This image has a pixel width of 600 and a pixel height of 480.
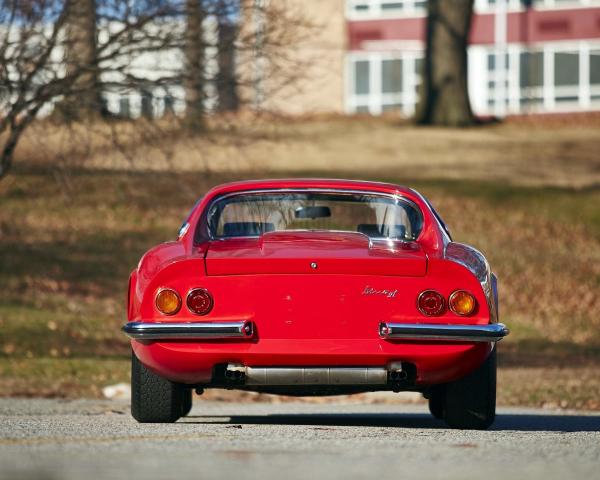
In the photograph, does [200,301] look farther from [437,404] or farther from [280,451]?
[437,404]

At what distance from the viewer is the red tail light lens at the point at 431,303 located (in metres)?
7.76

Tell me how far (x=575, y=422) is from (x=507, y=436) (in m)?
2.51

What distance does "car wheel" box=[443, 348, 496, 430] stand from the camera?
8.34 m

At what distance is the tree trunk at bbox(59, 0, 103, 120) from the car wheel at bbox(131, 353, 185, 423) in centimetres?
772

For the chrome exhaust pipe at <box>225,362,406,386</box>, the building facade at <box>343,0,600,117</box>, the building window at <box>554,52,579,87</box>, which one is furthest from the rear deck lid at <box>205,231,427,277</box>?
the building window at <box>554,52,579,87</box>

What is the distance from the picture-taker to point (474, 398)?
8.42 m

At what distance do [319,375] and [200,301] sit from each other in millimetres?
770

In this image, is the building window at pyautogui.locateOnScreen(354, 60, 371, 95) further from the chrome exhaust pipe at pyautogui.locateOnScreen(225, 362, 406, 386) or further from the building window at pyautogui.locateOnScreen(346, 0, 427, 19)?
the chrome exhaust pipe at pyautogui.locateOnScreen(225, 362, 406, 386)

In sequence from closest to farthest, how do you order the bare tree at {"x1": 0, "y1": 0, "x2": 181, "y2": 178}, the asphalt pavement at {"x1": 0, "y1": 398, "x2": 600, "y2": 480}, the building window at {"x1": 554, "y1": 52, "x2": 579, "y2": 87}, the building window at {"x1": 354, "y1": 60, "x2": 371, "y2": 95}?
the asphalt pavement at {"x1": 0, "y1": 398, "x2": 600, "y2": 480} → the bare tree at {"x1": 0, "y1": 0, "x2": 181, "y2": 178} → the building window at {"x1": 554, "y1": 52, "x2": 579, "y2": 87} → the building window at {"x1": 354, "y1": 60, "x2": 371, "y2": 95}

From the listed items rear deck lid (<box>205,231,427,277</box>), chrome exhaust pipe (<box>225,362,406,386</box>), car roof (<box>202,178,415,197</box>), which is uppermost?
→ car roof (<box>202,178,415,197</box>)

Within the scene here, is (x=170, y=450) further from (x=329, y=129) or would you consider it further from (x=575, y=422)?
(x=329, y=129)

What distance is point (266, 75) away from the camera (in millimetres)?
17484

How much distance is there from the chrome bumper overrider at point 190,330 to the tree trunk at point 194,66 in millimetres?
9012

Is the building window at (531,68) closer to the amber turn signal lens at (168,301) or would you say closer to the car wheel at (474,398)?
the car wheel at (474,398)
